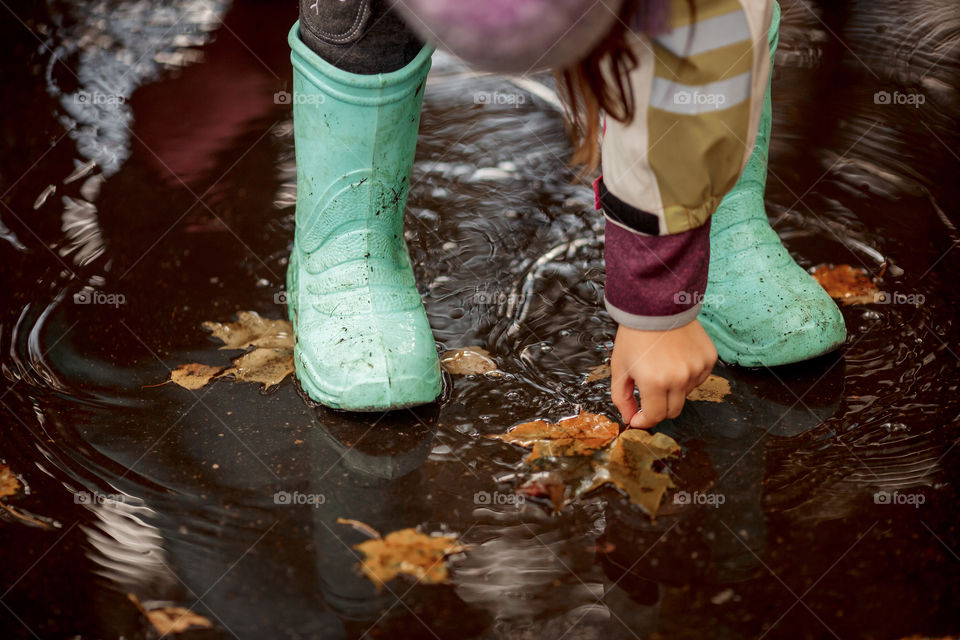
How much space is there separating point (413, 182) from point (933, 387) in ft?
3.31

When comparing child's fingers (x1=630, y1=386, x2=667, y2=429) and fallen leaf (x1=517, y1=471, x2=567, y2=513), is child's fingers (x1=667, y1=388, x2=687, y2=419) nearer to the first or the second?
child's fingers (x1=630, y1=386, x2=667, y2=429)

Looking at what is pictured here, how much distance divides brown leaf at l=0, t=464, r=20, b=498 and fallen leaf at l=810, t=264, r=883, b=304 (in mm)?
1276

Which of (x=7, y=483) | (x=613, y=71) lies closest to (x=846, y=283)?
(x=613, y=71)

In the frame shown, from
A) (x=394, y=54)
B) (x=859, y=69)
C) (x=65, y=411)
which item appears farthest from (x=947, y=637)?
(x=859, y=69)

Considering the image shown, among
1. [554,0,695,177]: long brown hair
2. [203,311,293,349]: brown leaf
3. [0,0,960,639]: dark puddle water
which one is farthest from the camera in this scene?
[203,311,293,349]: brown leaf

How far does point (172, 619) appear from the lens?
41.3 inches

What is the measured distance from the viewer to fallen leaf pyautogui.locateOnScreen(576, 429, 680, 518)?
121cm

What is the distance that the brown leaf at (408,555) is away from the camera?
3.63ft
